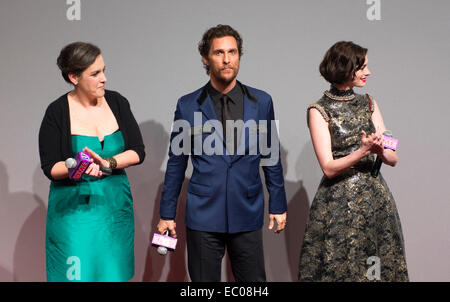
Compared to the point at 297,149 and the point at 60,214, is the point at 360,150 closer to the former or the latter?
the point at 297,149

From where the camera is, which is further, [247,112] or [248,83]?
[248,83]

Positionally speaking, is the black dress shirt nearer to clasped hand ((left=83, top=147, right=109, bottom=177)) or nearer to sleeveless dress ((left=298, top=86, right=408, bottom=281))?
sleeveless dress ((left=298, top=86, right=408, bottom=281))

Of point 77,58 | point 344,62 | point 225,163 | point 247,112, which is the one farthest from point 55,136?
point 344,62

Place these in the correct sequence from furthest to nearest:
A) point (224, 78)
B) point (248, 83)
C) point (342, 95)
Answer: point (248, 83)
point (342, 95)
point (224, 78)

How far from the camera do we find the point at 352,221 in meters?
2.54

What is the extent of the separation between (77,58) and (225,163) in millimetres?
865

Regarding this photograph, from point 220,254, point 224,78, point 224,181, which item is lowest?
point 220,254

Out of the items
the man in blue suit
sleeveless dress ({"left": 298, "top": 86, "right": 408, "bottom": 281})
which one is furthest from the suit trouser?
sleeveless dress ({"left": 298, "top": 86, "right": 408, "bottom": 281})

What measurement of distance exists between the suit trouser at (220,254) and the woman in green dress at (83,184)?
1.18 ft

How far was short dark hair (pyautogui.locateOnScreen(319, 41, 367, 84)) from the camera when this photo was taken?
2.55m

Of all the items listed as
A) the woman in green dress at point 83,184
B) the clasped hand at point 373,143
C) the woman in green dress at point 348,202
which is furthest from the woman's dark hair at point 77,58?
the clasped hand at point 373,143

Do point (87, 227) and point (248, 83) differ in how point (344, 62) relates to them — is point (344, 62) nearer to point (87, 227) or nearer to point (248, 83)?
point (248, 83)

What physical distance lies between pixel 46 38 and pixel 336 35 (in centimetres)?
184
